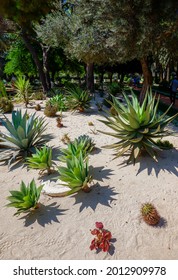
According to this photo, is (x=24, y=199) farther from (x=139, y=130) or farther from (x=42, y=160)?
(x=139, y=130)

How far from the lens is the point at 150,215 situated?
3.56 meters

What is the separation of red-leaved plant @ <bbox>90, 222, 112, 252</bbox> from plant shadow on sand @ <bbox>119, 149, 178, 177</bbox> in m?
1.83

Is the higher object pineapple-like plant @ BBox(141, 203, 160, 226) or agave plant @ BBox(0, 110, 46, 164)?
agave plant @ BBox(0, 110, 46, 164)

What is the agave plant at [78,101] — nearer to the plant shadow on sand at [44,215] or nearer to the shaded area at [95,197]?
the shaded area at [95,197]

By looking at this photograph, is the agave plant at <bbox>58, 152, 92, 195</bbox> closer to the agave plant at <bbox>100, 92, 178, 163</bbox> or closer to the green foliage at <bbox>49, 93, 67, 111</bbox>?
the agave plant at <bbox>100, 92, 178, 163</bbox>

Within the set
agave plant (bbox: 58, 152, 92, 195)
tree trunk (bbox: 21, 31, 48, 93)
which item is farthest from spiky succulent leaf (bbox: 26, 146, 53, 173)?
tree trunk (bbox: 21, 31, 48, 93)

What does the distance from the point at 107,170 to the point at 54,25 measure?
10.2 metres

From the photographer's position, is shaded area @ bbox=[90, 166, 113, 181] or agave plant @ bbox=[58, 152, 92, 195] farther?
shaded area @ bbox=[90, 166, 113, 181]

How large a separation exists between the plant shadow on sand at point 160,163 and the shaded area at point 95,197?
932 mm

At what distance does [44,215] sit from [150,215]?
1.90m

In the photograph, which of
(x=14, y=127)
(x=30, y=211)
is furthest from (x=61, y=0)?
(x=30, y=211)

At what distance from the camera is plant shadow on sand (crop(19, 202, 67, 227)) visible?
3.80 metres

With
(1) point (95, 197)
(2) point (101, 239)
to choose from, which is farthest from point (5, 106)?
(2) point (101, 239)
